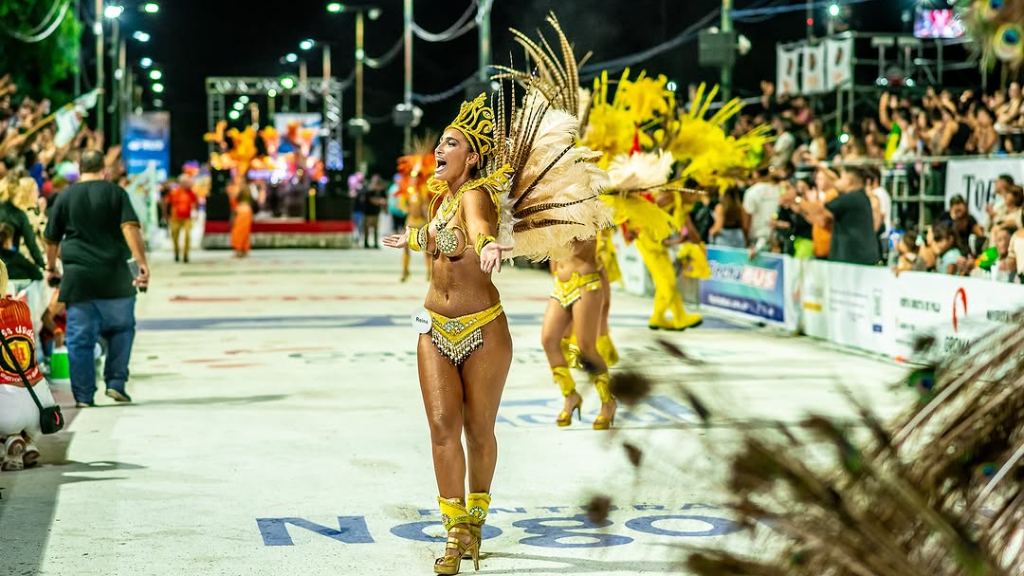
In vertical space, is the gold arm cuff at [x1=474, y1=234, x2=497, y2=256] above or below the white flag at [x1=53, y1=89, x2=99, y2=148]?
below

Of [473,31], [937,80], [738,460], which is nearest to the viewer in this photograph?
[738,460]

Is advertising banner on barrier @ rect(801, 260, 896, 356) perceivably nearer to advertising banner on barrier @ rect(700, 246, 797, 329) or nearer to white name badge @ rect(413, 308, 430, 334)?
advertising banner on barrier @ rect(700, 246, 797, 329)

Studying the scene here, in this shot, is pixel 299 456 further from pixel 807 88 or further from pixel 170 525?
pixel 807 88

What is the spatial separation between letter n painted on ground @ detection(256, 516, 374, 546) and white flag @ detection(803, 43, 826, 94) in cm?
1837

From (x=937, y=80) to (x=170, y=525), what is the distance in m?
20.2

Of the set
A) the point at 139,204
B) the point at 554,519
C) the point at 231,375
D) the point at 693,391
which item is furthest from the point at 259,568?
the point at 139,204

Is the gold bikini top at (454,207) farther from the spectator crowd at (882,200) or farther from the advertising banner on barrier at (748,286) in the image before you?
the advertising banner on barrier at (748,286)

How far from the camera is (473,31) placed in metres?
48.1

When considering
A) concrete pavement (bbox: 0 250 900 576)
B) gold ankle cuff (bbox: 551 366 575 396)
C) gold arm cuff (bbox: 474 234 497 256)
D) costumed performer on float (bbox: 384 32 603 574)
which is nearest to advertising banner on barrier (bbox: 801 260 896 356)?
concrete pavement (bbox: 0 250 900 576)

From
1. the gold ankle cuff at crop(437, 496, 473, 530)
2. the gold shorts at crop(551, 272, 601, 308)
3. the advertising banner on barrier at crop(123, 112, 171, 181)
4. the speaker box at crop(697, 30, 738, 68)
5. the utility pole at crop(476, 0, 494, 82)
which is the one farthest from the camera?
the advertising banner on barrier at crop(123, 112, 171, 181)

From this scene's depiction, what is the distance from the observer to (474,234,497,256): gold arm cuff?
233 inches

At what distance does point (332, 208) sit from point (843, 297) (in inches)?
1049

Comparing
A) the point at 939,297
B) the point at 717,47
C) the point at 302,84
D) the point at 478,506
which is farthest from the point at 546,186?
the point at 302,84

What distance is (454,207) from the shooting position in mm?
6195
